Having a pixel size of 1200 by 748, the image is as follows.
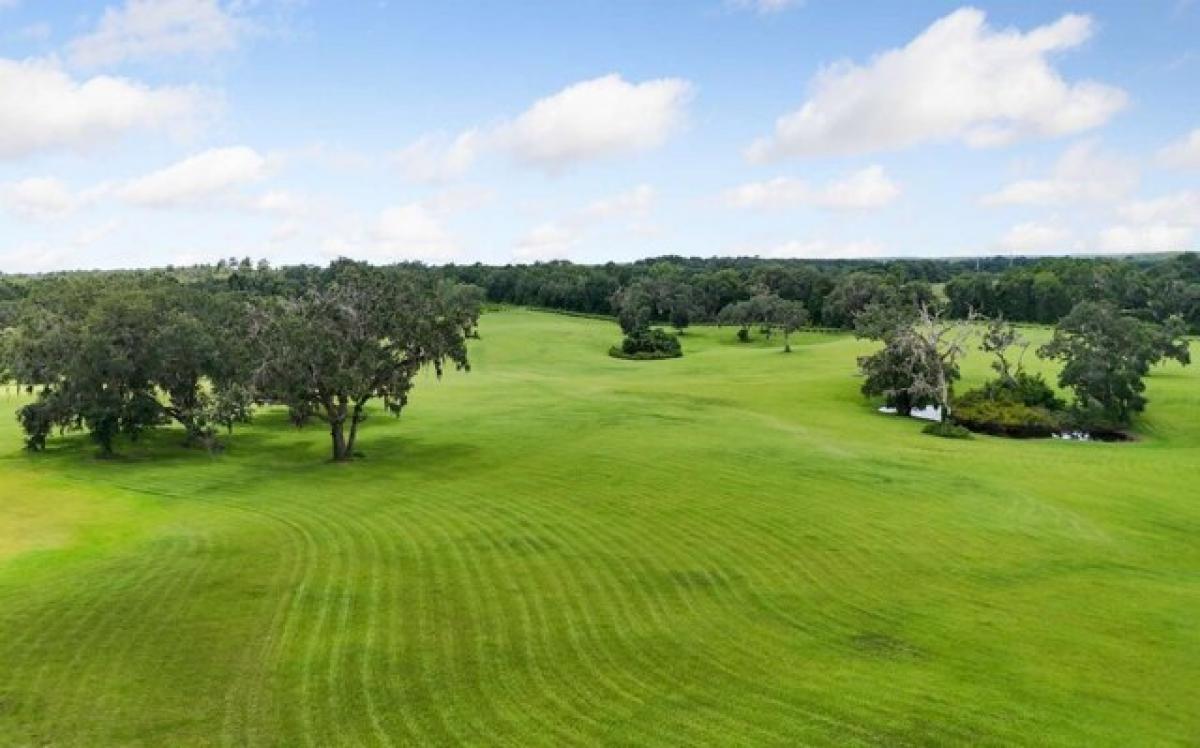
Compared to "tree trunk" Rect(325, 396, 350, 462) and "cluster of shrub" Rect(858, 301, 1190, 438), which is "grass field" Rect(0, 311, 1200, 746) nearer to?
"tree trunk" Rect(325, 396, 350, 462)

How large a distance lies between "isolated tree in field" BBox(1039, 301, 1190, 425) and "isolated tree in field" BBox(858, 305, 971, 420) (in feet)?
29.2

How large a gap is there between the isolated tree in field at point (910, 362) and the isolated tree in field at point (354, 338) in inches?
1625

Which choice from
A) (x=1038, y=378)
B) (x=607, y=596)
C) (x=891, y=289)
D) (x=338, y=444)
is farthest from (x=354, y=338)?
(x=891, y=289)

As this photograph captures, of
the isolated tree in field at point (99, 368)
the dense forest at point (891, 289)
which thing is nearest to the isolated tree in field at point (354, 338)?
the isolated tree in field at point (99, 368)

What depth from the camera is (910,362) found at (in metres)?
76.1

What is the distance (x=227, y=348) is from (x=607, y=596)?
1643 inches

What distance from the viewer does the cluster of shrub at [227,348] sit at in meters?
50.4

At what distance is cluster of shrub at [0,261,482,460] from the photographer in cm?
5041

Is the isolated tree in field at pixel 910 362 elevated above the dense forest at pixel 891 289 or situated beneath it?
situated beneath

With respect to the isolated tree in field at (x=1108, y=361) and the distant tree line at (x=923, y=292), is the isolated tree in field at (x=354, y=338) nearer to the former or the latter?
the isolated tree in field at (x=1108, y=361)

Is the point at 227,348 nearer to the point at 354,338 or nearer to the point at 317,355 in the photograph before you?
the point at 317,355

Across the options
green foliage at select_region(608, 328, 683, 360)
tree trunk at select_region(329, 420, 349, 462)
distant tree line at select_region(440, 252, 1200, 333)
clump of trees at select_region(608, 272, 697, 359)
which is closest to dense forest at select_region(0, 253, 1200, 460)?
tree trunk at select_region(329, 420, 349, 462)

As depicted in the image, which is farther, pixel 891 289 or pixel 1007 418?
pixel 891 289

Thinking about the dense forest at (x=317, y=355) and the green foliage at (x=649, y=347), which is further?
the green foliage at (x=649, y=347)
